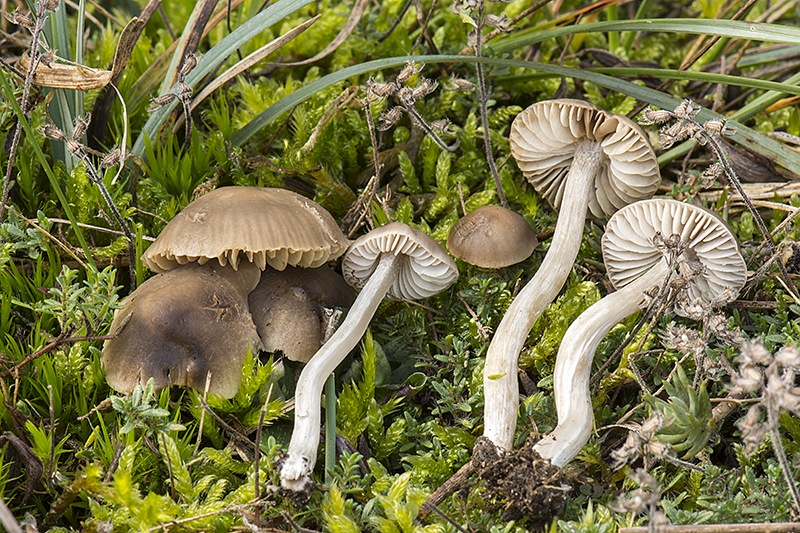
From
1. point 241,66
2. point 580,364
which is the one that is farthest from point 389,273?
point 241,66

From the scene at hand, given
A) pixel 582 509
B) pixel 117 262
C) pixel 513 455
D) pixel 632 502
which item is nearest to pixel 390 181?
pixel 117 262

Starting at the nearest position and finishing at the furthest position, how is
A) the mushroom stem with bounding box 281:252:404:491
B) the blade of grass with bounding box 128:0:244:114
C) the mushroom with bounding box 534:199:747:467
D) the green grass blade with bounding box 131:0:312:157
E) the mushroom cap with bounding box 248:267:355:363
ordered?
the mushroom stem with bounding box 281:252:404:491 < the mushroom with bounding box 534:199:747:467 < the mushroom cap with bounding box 248:267:355:363 < the green grass blade with bounding box 131:0:312:157 < the blade of grass with bounding box 128:0:244:114

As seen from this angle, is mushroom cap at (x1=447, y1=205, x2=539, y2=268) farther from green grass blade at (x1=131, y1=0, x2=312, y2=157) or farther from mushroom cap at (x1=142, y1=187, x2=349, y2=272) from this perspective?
green grass blade at (x1=131, y1=0, x2=312, y2=157)

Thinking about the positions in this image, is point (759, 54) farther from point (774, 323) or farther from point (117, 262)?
point (117, 262)

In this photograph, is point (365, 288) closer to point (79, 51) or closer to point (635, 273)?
point (635, 273)

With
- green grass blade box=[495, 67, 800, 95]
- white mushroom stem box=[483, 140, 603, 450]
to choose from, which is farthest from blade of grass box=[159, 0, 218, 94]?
white mushroom stem box=[483, 140, 603, 450]

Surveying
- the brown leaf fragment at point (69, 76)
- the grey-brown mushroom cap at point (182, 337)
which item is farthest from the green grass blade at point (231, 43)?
the grey-brown mushroom cap at point (182, 337)

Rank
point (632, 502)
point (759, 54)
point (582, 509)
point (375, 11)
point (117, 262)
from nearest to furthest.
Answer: point (632, 502) < point (582, 509) < point (117, 262) < point (759, 54) < point (375, 11)
